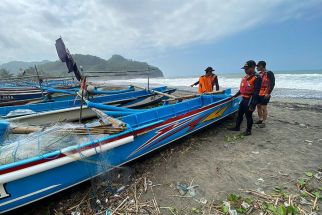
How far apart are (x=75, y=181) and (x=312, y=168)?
4.71 meters

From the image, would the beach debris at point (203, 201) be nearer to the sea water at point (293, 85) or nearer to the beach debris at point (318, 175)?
the beach debris at point (318, 175)

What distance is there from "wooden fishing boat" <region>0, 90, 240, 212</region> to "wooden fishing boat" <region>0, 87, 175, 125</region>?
98.9 inches

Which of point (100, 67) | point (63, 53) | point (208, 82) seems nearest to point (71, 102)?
point (63, 53)

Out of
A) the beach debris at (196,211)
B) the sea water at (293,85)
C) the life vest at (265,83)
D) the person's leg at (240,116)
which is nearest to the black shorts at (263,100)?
the life vest at (265,83)

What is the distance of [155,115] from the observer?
564 cm

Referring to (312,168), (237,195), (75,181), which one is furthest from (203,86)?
(75,181)

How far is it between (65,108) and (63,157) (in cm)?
482

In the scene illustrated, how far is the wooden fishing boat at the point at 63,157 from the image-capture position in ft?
9.71

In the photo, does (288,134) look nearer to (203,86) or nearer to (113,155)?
(203,86)

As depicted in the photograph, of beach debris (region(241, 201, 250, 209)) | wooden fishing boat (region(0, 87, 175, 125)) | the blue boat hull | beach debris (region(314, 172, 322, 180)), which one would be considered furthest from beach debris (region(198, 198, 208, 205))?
the blue boat hull

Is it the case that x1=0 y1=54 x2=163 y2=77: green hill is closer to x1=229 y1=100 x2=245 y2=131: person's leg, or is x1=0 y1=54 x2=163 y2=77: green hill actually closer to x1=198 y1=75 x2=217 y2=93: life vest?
x1=198 y1=75 x2=217 y2=93: life vest

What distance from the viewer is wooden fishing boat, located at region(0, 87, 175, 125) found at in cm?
606

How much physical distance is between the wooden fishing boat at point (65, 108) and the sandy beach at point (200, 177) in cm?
302

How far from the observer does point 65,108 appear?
7.59m
